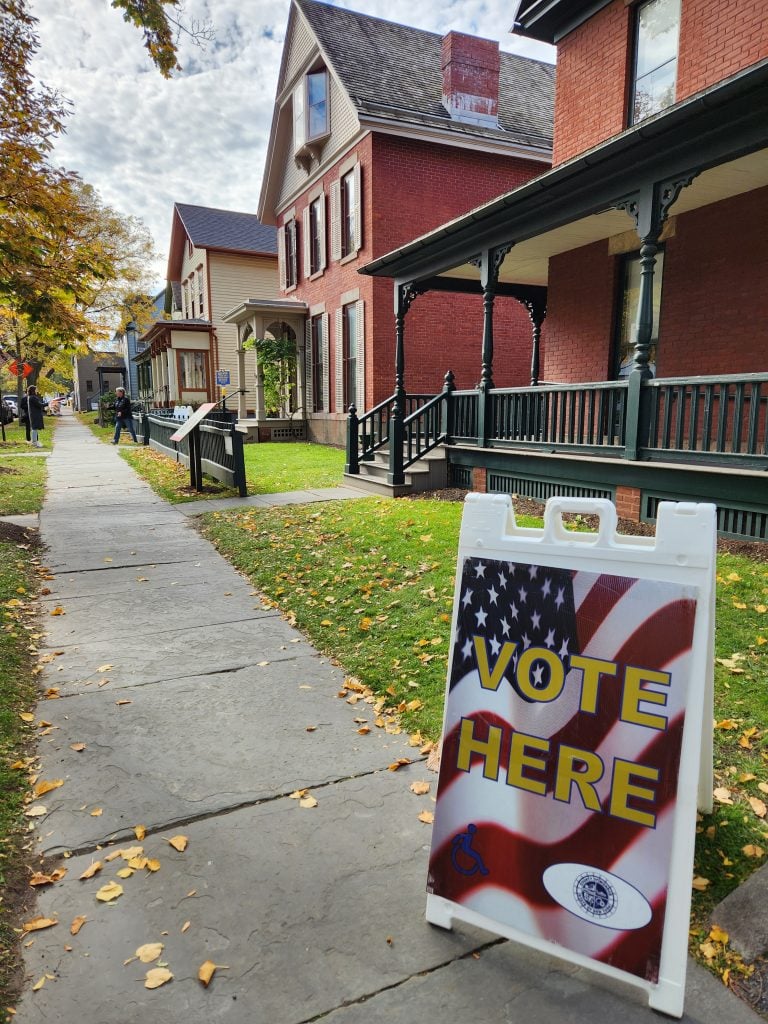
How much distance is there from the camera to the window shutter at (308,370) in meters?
21.6

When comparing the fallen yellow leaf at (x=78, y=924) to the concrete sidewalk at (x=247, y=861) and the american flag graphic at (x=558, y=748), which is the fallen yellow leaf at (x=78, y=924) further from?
the american flag graphic at (x=558, y=748)

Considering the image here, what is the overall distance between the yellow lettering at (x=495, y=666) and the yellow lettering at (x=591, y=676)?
223 millimetres

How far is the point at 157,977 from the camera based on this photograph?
6.47 feet

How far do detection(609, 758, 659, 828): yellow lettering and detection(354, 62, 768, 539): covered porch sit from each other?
530 centimetres

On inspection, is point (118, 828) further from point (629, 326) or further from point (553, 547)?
point (629, 326)

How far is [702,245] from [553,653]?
8922mm

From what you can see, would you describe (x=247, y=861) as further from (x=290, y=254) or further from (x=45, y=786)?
(x=290, y=254)

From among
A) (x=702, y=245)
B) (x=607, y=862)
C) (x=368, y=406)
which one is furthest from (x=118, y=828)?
(x=368, y=406)

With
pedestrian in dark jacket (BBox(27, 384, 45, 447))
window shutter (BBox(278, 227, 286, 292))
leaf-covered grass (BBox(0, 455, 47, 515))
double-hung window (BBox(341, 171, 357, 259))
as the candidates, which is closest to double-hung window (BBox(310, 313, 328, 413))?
double-hung window (BBox(341, 171, 357, 259))

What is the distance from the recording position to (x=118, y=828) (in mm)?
2680

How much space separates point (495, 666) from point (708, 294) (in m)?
8.61

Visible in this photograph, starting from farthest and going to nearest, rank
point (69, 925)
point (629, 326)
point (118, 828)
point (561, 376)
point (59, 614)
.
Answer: point (561, 376) → point (629, 326) → point (59, 614) → point (118, 828) → point (69, 925)

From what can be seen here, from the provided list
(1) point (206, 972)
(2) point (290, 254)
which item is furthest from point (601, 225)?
(2) point (290, 254)

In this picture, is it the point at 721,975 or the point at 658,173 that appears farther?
the point at 658,173
